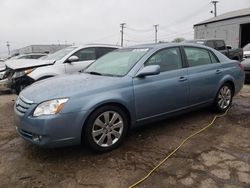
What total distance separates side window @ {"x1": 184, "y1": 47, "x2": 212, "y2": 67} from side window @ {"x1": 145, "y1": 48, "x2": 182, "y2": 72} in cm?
25

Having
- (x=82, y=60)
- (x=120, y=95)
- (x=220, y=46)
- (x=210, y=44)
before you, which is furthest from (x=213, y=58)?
(x=220, y=46)

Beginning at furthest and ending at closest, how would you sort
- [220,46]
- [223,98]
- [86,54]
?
[220,46]
[86,54]
[223,98]

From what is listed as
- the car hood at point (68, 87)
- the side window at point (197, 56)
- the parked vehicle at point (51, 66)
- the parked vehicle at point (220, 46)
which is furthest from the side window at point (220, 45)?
the car hood at point (68, 87)

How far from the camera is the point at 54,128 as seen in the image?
3320mm

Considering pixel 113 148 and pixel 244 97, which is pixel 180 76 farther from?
pixel 244 97

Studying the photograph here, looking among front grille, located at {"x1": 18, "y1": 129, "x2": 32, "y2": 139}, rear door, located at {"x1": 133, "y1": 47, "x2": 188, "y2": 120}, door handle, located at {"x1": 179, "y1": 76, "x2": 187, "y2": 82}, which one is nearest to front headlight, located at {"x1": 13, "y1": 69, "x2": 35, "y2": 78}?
front grille, located at {"x1": 18, "y1": 129, "x2": 32, "y2": 139}

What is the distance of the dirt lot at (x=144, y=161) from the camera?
3080 mm

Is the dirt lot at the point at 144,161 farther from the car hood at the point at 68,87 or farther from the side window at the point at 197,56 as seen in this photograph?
the side window at the point at 197,56

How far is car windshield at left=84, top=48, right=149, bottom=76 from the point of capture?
4.26m

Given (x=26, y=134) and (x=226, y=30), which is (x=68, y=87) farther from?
(x=226, y=30)

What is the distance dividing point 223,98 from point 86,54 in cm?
398

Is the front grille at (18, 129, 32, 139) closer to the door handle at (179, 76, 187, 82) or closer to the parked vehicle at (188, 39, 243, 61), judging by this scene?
the door handle at (179, 76, 187, 82)

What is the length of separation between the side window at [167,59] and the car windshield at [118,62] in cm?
20

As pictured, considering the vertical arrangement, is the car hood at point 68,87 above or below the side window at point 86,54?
below
